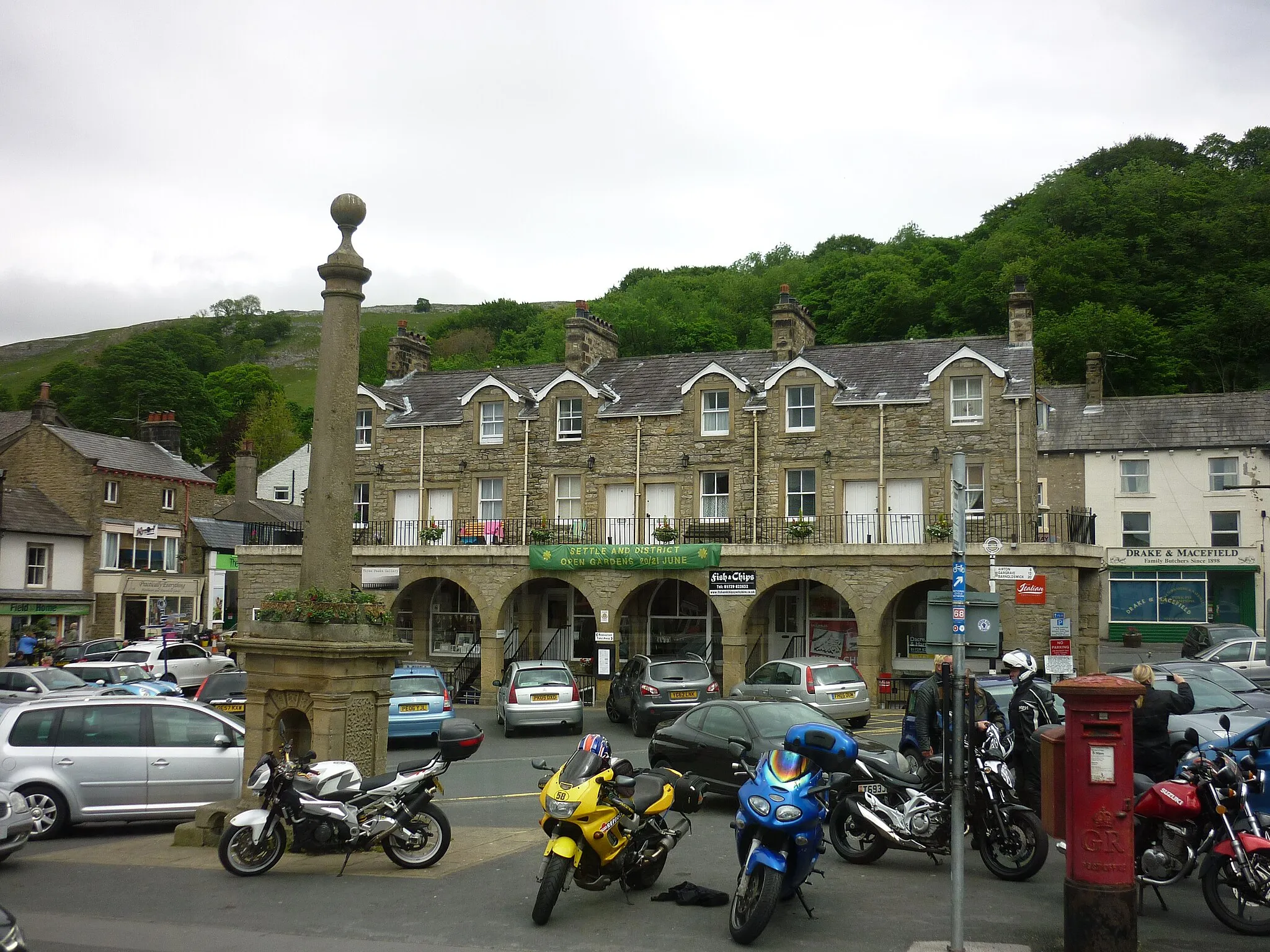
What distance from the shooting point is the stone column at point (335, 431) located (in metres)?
11.5

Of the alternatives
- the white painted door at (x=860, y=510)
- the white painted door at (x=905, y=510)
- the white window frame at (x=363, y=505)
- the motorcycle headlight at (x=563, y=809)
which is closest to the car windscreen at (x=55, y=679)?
the white window frame at (x=363, y=505)

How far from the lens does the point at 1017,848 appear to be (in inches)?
385

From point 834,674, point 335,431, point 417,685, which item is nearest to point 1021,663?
point 335,431

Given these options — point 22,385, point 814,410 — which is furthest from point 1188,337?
point 22,385

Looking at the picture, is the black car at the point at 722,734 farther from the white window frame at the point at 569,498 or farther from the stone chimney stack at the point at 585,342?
the stone chimney stack at the point at 585,342

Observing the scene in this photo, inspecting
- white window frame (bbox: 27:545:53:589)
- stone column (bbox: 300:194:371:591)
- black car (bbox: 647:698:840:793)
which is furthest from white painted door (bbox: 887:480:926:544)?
white window frame (bbox: 27:545:53:589)

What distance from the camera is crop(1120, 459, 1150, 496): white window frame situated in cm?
4266

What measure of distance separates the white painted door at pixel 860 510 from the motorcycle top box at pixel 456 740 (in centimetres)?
2059

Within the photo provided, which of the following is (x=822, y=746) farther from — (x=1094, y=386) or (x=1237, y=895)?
(x=1094, y=386)

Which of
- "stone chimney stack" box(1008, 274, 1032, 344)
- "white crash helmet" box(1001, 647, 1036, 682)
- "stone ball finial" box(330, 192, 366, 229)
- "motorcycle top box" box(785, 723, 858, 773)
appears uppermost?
"stone chimney stack" box(1008, 274, 1032, 344)

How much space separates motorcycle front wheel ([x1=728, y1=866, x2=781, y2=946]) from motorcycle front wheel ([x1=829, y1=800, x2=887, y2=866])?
2.65 meters

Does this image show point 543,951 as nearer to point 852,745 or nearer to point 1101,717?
point 852,745

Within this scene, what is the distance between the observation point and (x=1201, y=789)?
859 cm

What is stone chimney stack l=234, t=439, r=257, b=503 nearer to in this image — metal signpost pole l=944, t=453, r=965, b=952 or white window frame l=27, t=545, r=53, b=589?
white window frame l=27, t=545, r=53, b=589
